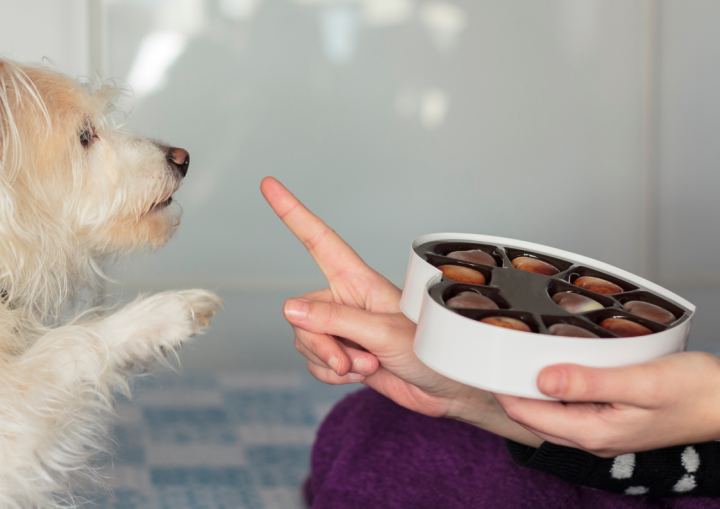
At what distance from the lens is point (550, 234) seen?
2709 mm

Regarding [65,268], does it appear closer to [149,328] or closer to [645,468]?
[149,328]

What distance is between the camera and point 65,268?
971 mm

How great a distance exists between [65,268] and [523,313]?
698 millimetres

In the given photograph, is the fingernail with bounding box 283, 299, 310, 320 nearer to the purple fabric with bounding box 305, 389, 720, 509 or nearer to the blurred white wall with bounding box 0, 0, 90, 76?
the purple fabric with bounding box 305, 389, 720, 509

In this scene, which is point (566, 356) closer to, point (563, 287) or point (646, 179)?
point (563, 287)

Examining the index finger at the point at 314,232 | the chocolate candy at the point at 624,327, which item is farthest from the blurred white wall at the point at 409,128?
the chocolate candy at the point at 624,327

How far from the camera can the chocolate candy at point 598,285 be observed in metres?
0.72

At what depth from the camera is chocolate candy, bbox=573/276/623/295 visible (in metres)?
0.72

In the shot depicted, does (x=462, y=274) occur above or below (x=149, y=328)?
above

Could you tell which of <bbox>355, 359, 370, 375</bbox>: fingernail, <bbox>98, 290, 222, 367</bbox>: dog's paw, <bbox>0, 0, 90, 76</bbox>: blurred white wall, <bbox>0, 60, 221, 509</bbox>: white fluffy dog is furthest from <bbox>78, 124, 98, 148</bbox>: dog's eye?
<bbox>0, 0, 90, 76</bbox>: blurred white wall

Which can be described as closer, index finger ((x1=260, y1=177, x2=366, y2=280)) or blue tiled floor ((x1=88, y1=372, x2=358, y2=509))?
index finger ((x1=260, y1=177, x2=366, y2=280))

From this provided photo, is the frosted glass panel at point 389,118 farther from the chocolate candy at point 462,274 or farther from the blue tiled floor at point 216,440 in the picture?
the chocolate candy at point 462,274

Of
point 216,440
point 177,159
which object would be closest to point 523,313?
point 177,159

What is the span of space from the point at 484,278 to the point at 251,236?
1.90 m
